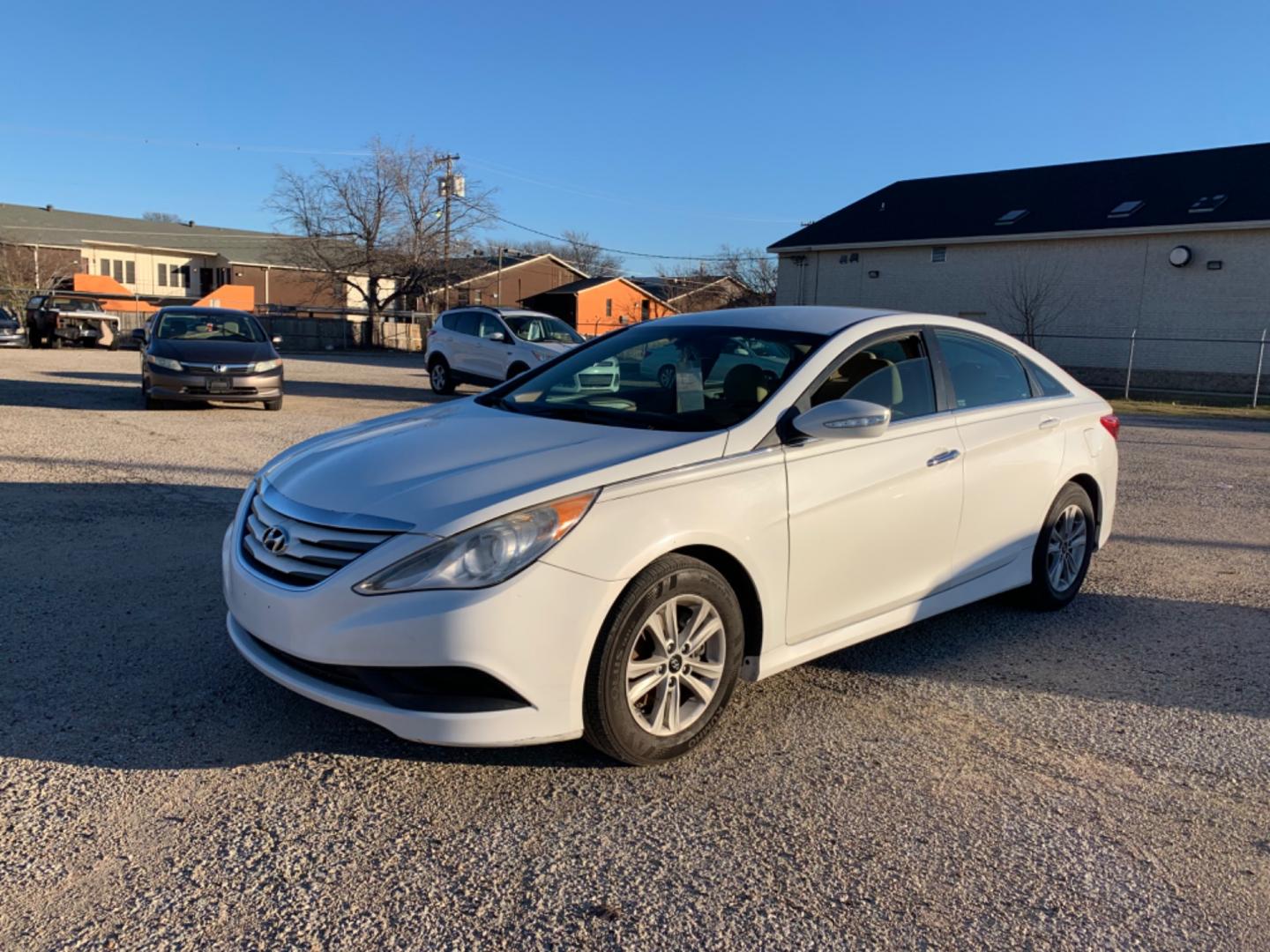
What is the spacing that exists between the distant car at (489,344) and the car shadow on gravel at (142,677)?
11.1 metres

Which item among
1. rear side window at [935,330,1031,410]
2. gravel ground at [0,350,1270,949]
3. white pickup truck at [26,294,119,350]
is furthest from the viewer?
white pickup truck at [26,294,119,350]

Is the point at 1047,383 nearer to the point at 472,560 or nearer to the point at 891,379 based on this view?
the point at 891,379

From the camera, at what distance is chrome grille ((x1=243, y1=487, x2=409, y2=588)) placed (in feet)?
9.98

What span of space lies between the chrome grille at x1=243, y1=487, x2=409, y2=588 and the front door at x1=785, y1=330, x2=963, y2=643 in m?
1.54

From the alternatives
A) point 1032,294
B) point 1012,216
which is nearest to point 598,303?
point 1012,216

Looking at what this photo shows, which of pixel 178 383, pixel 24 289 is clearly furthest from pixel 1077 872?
pixel 24 289

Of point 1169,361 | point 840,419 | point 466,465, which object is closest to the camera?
point 466,465

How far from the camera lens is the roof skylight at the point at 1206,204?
27750mm

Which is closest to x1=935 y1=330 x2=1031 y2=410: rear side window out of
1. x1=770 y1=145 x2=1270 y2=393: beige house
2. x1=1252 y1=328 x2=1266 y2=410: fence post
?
x1=1252 y1=328 x2=1266 y2=410: fence post

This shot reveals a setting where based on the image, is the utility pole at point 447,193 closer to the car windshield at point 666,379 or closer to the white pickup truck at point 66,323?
the white pickup truck at point 66,323

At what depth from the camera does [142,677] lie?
3881mm

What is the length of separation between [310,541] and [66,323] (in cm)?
3198

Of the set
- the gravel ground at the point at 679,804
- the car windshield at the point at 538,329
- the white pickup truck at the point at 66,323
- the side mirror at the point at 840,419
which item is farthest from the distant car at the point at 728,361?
the white pickup truck at the point at 66,323

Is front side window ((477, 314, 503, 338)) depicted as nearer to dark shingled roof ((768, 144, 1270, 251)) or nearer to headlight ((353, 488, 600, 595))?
headlight ((353, 488, 600, 595))
